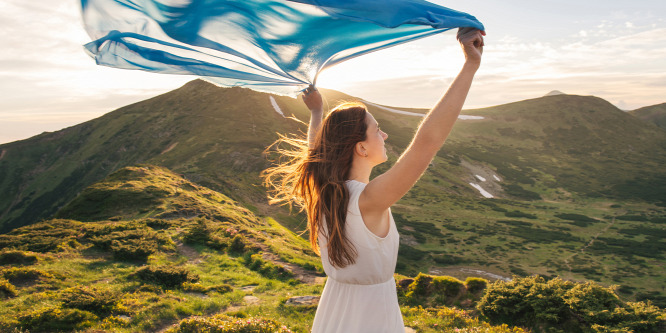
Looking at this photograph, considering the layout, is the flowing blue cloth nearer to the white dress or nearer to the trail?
the white dress

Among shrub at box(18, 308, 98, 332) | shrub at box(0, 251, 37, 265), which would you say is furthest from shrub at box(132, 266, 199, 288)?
shrub at box(18, 308, 98, 332)

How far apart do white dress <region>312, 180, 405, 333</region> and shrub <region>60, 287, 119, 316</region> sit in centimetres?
865

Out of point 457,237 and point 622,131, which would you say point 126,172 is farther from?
point 622,131

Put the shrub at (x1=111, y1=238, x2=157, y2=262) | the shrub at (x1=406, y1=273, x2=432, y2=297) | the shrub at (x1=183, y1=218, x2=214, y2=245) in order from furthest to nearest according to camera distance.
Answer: the shrub at (x1=183, y1=218, x2=214, y2=245), the shrub at (x1=111, y1=238, x2=157, y2=262), the shrub at (x1=406, y1=273, x2=432, y2=297)

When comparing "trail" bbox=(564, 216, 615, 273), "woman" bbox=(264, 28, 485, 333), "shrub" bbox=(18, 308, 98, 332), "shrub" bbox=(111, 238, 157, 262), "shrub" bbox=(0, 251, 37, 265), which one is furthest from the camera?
"trail" bbox=(564, 216, 615, 273)

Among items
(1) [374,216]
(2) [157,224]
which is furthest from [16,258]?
(1) [374,216]

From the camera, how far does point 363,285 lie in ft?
9.02


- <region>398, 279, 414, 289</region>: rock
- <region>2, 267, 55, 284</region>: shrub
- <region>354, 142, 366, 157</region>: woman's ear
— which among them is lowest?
<region>398, 279, 414, 289</region>: rock

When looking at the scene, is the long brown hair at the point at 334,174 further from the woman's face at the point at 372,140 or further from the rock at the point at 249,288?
the rock at the point at 249,288

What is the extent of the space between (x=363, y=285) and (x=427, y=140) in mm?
1172

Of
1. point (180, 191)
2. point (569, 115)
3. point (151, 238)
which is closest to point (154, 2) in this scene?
point (151, 238)

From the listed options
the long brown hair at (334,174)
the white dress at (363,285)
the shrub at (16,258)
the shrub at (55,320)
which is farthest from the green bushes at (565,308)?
the shrub at (16,258)

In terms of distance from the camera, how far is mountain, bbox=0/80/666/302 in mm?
48188

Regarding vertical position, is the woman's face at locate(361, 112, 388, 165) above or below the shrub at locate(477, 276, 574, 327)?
above
